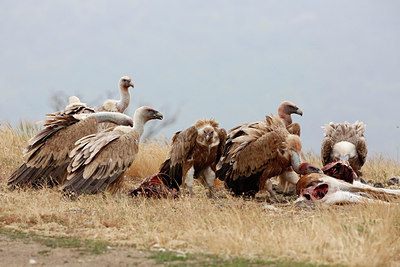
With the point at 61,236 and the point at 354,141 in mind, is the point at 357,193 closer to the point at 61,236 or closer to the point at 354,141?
the point at 354,141

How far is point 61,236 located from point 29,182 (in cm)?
379

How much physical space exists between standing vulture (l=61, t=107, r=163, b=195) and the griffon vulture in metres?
2.86

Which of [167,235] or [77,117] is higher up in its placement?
[77,117]

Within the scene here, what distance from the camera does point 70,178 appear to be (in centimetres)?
878

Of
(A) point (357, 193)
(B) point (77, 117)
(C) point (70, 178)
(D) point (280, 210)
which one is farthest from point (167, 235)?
(B) point (77, 117)

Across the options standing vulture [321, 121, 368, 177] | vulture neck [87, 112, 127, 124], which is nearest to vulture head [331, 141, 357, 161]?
standing vulture [321, 121, 368, 177]

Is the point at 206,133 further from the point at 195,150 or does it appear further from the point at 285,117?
the point at 285,117

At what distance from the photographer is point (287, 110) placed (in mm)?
12148

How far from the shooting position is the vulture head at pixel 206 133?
29.8ft

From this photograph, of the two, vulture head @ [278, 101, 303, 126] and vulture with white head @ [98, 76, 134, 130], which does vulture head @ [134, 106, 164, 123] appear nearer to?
vulture head @ [278, 101, 303, 126]

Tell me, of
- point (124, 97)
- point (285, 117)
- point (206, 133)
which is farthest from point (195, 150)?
point (124, 97)

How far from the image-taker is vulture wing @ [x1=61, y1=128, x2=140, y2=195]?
8625 millimetres

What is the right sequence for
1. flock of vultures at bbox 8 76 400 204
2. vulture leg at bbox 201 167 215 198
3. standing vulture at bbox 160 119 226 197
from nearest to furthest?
flock of vultures at bbox 8 76 400 204
standing vulture at bbox 160 119 226 197
vulture leg at bbox 201 167 215 198

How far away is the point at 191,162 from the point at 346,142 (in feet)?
13.5
